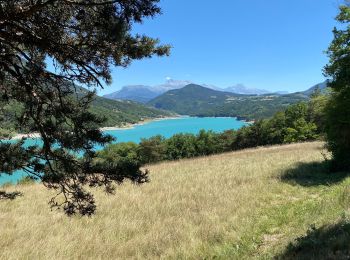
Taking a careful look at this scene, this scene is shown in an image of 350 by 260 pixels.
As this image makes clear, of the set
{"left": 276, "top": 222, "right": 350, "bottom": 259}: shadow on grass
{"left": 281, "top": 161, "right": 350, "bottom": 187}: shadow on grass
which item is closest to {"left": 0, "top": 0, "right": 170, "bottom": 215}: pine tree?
{"left": 276, "top": 222, "right": 350, "bottom": 259}: shadow on grass

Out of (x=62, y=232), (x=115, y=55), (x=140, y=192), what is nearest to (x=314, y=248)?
(x=115, y=55)

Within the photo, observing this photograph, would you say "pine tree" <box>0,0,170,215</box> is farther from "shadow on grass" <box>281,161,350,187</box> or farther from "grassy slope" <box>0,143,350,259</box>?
"shadow on grass" <box>281,161,350,187</box>

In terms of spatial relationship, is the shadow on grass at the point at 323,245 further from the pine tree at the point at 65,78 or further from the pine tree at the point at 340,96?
the pine tree at the point at 340,96

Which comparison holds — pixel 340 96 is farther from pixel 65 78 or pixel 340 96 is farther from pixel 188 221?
pixel 65 78

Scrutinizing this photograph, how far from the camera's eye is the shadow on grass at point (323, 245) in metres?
5.87

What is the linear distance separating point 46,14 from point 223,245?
238 inches

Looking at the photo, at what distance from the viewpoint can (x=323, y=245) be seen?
6410 mm

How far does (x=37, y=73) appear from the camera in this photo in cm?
505

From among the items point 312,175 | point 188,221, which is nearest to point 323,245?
point 188,221

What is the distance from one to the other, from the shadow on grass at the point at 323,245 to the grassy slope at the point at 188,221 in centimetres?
4

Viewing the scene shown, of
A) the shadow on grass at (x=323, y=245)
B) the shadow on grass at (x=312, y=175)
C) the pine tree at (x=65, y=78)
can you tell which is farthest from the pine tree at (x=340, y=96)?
the pine tree at (x=65, y=78)

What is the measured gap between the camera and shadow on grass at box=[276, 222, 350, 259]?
5871 mm

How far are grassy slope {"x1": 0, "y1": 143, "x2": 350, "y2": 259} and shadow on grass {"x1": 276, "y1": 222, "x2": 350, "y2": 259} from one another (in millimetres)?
38

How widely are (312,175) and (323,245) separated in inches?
450
